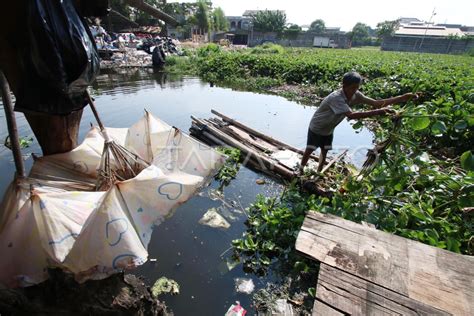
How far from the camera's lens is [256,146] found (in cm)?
681

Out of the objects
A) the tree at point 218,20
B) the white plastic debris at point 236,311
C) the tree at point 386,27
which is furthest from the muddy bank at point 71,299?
the tree at point 386,27

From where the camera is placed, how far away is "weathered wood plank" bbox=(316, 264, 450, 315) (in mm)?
1376

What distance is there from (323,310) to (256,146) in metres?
5.53

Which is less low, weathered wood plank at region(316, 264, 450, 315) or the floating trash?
weathered wood plank at region(316, 264, 450, 315)

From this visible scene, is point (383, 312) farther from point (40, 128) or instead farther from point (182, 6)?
point (182, 6)

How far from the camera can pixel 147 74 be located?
1708 cm

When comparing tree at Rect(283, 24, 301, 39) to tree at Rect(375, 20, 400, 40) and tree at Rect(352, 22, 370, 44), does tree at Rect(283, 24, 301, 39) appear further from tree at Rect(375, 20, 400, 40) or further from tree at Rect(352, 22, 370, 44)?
tree at Rect(375, 20, 400, 40)

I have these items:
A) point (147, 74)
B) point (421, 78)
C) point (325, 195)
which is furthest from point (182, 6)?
point (325, 195)

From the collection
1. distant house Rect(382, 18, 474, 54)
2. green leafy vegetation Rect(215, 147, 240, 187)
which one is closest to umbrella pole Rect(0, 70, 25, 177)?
green leafy vegetation Rect(215, 147, 240, 187)

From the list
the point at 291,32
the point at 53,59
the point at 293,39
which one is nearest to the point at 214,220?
the point at 53,59

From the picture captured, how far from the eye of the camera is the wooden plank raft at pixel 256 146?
577 cm

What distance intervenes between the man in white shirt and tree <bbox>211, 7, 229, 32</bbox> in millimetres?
51882

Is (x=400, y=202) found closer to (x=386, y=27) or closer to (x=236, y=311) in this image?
(x=236, y=311)

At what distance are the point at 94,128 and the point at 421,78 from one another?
38.1ft
